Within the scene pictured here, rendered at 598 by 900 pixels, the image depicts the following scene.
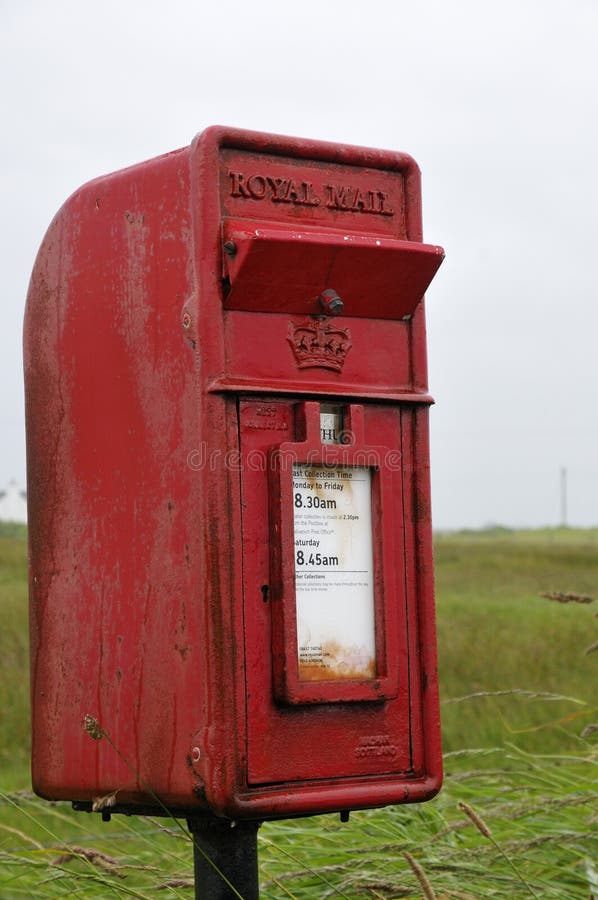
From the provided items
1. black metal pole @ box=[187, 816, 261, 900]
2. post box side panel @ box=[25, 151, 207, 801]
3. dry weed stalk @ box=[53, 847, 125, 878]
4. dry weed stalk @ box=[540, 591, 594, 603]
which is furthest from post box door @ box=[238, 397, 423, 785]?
dry weed stalk @ box=[540, 591, 594, 603]

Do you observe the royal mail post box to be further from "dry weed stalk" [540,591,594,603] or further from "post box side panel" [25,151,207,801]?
"dry weed stalk" [540,591,594,603]

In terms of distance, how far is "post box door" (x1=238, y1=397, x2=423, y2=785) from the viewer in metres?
2.50

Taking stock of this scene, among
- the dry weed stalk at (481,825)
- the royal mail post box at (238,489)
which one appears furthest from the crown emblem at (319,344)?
the dry weed stalk at (481,825)

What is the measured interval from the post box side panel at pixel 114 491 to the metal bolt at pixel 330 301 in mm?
266

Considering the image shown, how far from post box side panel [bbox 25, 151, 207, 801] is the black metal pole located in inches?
6.8

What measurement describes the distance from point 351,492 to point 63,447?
605 millimetres

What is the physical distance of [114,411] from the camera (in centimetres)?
272

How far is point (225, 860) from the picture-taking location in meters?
2.67

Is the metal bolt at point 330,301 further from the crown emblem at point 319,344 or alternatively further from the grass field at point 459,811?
the grass field at point 459,811

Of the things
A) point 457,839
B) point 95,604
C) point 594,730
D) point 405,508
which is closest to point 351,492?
point 405,508

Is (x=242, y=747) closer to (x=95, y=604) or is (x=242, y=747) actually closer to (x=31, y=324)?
(x=95, y=604)

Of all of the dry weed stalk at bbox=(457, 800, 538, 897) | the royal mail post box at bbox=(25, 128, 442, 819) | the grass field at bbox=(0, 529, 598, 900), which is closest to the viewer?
the dry weed stalk at bbox=(457, 800, 538, 897)

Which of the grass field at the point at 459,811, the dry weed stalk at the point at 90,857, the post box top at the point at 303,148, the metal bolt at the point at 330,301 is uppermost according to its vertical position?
the post box top at the point at 303,148

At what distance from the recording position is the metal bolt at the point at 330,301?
2645 millimetres
